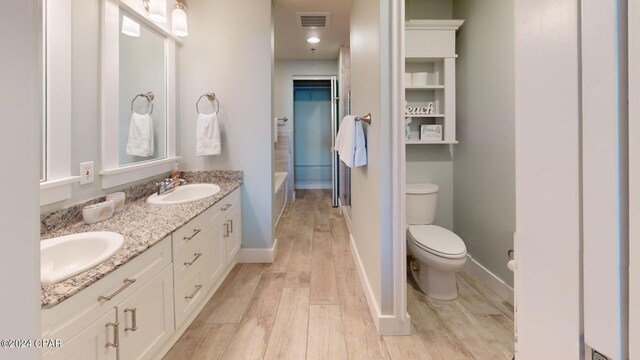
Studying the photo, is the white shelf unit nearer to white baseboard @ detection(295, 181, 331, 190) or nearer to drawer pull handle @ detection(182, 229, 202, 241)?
drawer pull handle @ detection(182, 229, 202, 241)

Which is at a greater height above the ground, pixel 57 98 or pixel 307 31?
pixel 307 31

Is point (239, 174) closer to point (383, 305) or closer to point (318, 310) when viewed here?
point (318, 310)

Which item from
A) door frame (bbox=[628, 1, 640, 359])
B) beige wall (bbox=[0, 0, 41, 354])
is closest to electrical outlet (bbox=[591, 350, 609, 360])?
door frame (bbox=[628, 1, 640, 359])

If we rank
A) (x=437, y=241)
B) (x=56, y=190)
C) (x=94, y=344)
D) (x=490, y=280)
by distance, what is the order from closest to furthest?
(x=94, y=344)
(x=56, y=190)
(x=437, y=241)
(x=490, y=280)

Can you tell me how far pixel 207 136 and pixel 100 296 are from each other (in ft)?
5.77

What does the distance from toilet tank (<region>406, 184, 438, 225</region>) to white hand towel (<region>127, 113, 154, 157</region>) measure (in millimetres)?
2026

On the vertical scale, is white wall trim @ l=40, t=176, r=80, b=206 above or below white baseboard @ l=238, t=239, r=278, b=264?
above

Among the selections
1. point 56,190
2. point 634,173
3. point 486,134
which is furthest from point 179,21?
point 634,173

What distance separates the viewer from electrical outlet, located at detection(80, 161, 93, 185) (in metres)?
1.58

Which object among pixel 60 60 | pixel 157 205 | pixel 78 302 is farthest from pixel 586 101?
pixel 157 205

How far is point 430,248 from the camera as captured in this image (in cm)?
203

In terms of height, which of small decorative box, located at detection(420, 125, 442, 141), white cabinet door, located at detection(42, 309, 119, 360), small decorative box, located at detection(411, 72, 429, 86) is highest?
small decorative box, located at detection(411, 72, 429, 86)

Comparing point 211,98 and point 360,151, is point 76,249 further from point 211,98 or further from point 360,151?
point 211,98

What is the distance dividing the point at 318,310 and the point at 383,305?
474 mm
